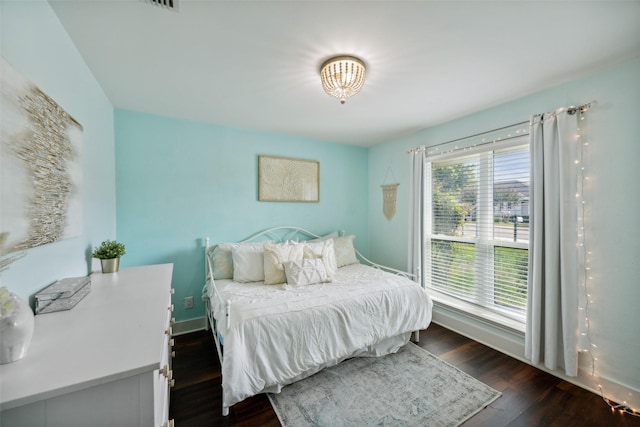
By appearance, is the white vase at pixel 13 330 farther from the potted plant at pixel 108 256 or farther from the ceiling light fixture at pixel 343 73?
the ceiling light fixture at pixel 343 73

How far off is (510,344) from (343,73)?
2.81 m

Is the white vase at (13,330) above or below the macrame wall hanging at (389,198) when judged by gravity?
below

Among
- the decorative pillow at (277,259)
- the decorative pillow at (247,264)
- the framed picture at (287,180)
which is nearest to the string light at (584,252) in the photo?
the decorative pillow at (277,259)

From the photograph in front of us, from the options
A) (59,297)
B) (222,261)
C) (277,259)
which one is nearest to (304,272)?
(277,259)

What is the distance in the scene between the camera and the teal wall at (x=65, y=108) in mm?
1005

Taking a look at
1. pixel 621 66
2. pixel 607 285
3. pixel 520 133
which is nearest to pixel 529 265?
pixel 607 285

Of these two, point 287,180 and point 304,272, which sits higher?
point 287,180

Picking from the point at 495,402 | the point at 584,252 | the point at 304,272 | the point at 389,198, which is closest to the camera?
the point at 495,402

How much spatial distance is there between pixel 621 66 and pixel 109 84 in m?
3.87

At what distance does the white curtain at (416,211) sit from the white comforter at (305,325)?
2.07ft

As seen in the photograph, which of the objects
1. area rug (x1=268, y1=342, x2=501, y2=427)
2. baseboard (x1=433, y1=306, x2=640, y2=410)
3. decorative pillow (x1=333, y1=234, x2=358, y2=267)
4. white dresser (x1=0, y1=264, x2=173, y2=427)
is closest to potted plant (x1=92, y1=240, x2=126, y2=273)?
white dresser (x1=0, y1=264, x2=173, y2=427)

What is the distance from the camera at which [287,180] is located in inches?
134

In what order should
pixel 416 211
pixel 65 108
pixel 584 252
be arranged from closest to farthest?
pixel 65 108
pixel 584 252
pixel 416 211

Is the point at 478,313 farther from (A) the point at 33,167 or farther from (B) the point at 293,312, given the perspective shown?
(A) the point at 33,167
